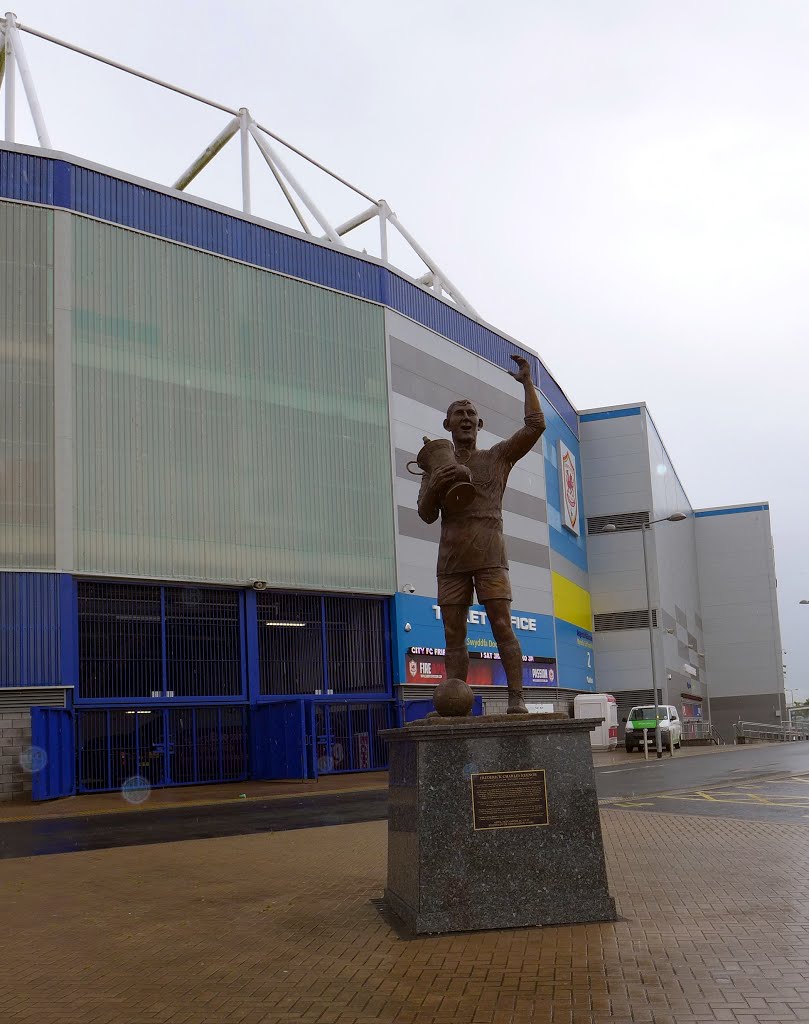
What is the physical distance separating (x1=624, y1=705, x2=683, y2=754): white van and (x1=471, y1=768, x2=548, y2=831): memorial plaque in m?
33.5

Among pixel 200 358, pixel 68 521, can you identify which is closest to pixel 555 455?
pixel 200 358

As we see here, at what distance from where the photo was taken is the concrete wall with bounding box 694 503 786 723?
8712 cm

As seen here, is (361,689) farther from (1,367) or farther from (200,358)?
(1,367)

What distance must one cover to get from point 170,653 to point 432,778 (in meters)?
24.2

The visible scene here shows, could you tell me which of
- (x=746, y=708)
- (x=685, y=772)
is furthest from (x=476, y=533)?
(x=746, y=708)

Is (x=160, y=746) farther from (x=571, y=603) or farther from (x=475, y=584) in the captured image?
(x=571, y=603)

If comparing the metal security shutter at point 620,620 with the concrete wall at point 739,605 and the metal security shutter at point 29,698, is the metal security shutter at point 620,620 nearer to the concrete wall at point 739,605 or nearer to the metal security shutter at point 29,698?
the concrete wall at point 739,605

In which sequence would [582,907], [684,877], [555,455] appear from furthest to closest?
[555,455] < [684,877] < [582,907]

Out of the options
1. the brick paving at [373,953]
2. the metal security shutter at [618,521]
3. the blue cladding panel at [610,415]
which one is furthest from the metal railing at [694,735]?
the brick paving at [373,953]

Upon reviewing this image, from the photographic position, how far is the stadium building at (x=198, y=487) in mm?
28438

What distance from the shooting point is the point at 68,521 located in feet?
93.7

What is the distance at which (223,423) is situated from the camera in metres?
32.8

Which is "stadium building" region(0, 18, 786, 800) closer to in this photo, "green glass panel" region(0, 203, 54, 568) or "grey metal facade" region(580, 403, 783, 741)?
"green glass panel" region(0, 203, 54, 568)

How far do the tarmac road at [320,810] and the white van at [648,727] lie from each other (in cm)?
1487
